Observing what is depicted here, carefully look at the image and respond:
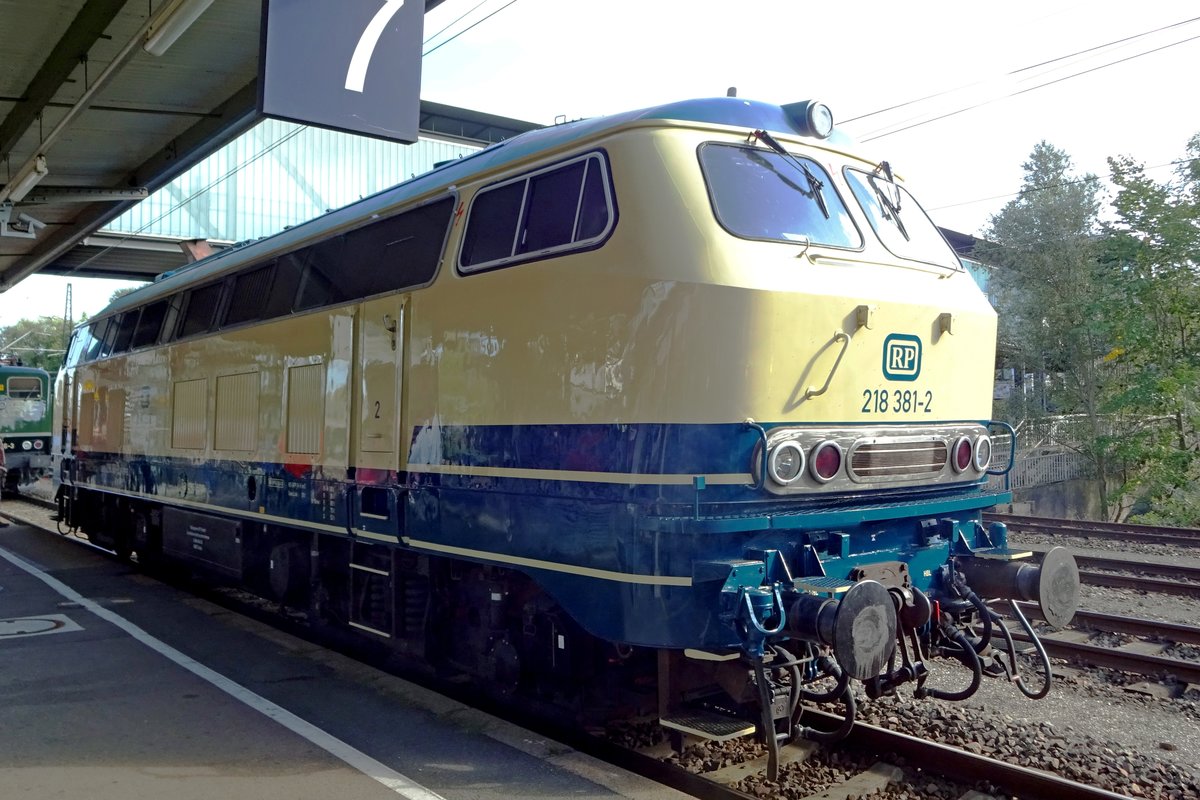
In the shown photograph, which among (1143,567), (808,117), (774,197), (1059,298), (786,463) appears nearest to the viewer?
(786,463)

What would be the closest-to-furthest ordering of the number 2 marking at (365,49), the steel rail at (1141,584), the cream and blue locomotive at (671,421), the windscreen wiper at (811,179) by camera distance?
the cream and blue locomotive at (671,421), the windscreen wiper at (811,179), the number 2 marking at (365,49), the steel rail at (1141,584)

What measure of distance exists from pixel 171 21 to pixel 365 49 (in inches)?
86.8

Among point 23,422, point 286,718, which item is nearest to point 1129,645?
point 286,718

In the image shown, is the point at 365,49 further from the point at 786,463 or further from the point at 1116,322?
the point at 1116,322

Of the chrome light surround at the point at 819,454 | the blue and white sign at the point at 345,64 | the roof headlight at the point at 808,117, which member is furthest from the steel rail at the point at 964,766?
the blue and white sign at the point at 345,64

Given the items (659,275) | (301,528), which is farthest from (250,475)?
(659,275)

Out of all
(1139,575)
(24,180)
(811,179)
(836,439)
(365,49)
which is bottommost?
(1139,575)

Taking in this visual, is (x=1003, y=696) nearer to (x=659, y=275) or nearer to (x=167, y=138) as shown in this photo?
(x=659, y=275)

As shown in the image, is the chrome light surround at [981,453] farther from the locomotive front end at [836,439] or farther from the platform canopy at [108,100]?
the platform canopy at [108,100]

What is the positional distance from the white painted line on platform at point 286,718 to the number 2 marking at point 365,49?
4.82 meters

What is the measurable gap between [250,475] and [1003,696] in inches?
254

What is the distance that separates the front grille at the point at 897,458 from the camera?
5.18 meters

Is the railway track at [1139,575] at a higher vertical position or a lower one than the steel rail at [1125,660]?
higher

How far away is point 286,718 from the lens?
6.11 meters
